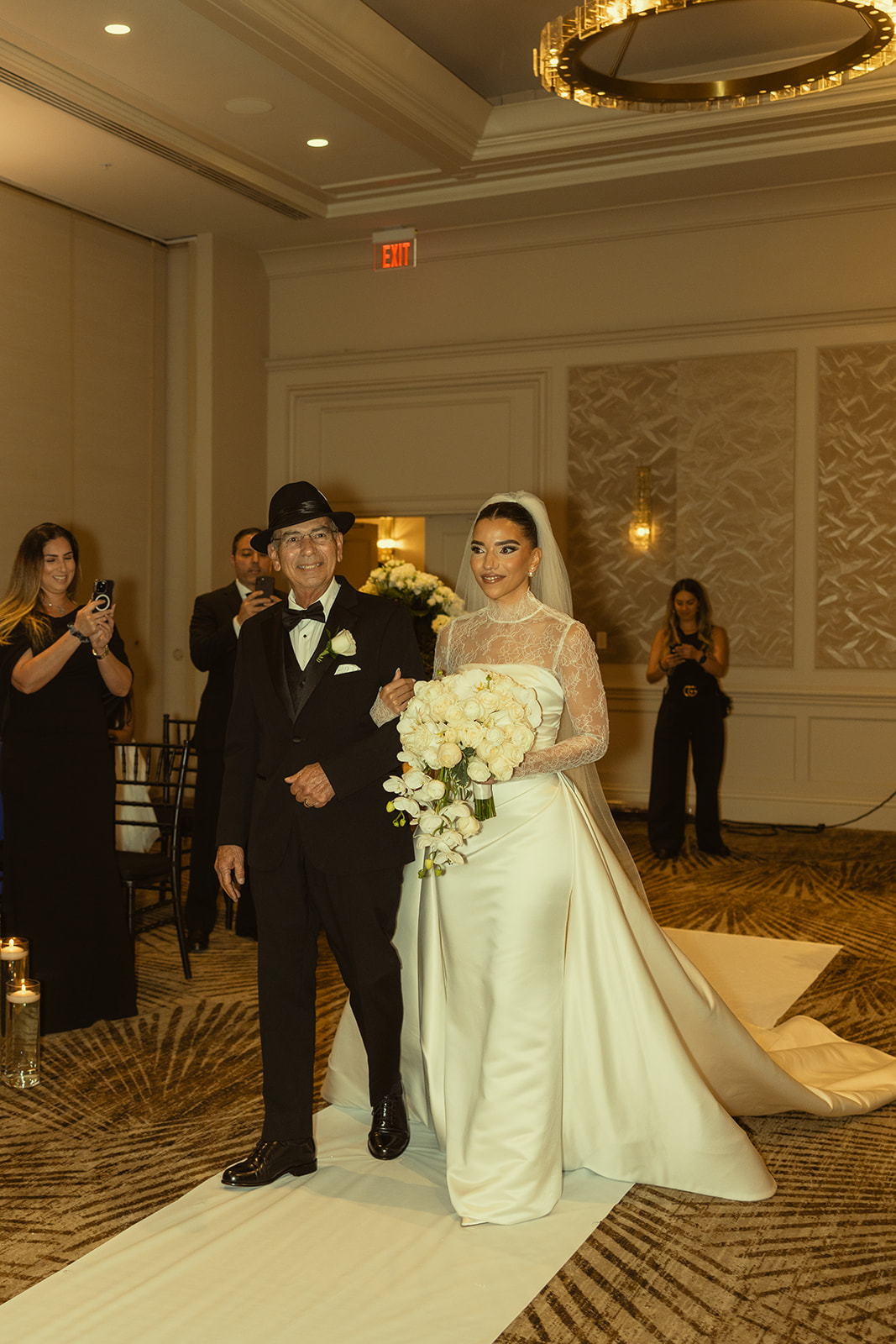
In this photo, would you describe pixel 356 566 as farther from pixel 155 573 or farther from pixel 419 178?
pixel 419 178

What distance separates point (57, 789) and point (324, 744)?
179cm

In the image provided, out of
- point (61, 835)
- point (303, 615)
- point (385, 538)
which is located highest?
point (385, 538)

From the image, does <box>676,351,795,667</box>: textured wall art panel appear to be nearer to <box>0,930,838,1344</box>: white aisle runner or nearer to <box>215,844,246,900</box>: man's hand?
<box>0,930,838,1344</box>: white aisle runner

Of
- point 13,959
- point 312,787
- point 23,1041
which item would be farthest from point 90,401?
point 312,787

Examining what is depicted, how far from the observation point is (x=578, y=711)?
327 centimetres

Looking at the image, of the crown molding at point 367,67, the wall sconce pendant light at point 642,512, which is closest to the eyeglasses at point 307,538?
the crown molding at point 367,67

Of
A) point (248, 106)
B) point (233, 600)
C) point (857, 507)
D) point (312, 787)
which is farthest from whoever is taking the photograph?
point (857, 507)

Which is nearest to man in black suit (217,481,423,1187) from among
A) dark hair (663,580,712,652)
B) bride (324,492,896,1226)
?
bride (324,492,896,1226)

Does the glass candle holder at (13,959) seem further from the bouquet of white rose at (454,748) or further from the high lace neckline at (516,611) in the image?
the high lace neckline at (516,611)

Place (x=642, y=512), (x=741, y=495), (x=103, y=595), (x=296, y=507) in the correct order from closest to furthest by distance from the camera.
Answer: (x=296, y=507) → (x=103, y=595) → (x=741, y=495) → (x=642, y=512)

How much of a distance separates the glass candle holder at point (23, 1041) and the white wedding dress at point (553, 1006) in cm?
140

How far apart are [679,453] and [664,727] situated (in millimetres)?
2483

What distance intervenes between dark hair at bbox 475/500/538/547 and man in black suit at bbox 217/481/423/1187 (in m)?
0.37

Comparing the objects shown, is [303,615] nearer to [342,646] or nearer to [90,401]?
[342,646]
